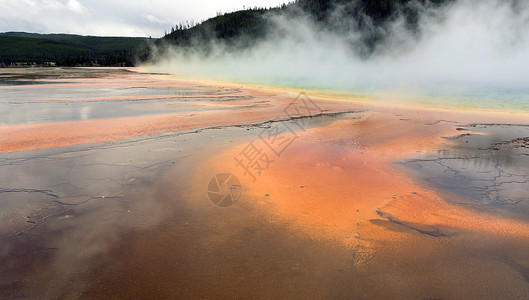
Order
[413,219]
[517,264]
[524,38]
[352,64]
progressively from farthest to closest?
[352,64], [524,38], [413,219], [517,264]

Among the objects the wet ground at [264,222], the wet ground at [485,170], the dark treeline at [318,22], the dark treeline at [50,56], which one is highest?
the dark treeline at [318,22]

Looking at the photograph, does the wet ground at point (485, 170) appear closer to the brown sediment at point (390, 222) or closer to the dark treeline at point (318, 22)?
the brown sediment at point (390, 222)

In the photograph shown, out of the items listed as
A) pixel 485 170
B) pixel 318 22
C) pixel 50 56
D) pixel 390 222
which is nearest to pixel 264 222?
pixel 390 222

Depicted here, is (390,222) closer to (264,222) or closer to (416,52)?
A: (264,222)

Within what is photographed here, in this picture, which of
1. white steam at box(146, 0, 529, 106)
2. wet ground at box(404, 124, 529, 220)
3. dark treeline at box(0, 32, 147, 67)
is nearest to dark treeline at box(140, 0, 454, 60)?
white steam at box(146, 0, 529, 106)

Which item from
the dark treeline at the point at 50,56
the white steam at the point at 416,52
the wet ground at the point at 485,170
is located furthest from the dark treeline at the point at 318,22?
the wet ground at the point at 485,170

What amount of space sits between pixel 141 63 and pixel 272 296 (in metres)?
95.3

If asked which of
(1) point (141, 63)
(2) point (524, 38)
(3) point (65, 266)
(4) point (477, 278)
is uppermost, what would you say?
(2) point (524, 38)

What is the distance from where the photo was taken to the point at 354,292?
8.70ft

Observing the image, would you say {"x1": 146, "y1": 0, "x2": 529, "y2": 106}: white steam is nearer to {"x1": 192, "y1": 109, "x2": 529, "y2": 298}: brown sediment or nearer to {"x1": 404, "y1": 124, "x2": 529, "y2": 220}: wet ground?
{"x1": 404, "y1": 124, "x2": 529, "y2": 220}: wet ground

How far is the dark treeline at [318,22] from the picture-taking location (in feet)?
253

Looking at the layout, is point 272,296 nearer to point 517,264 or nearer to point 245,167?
point 517,264

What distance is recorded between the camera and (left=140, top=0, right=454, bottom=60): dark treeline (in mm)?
77188

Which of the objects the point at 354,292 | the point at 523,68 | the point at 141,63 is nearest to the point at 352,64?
the point at 523,68
